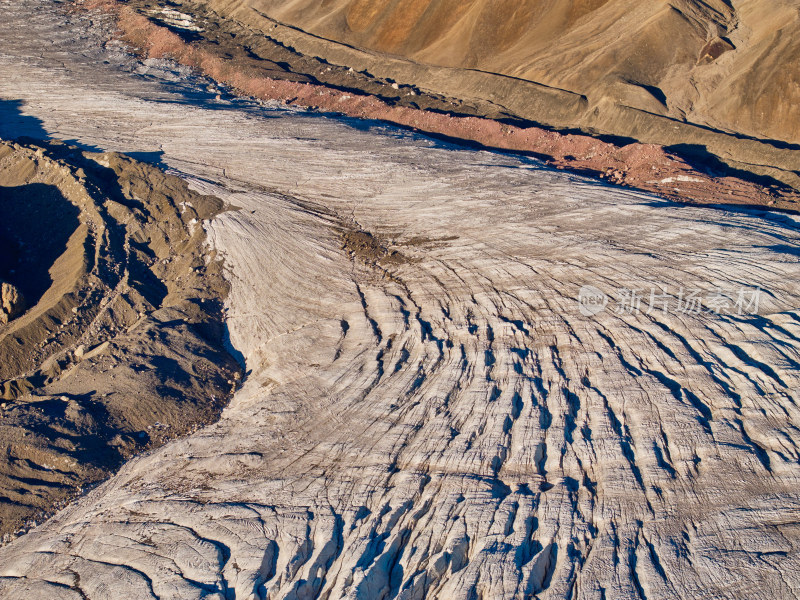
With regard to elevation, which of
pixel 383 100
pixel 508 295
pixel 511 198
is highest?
pixel 383 100

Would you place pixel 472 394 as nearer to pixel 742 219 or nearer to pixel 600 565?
pixel 600 565

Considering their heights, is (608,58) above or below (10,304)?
above

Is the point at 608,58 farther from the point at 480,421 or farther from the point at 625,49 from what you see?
the point at 480,421

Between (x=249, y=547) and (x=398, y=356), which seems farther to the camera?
(x=398, y=356)

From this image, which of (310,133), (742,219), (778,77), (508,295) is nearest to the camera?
(508,295)

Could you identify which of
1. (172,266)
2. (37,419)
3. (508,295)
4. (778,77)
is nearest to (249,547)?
(37,419)

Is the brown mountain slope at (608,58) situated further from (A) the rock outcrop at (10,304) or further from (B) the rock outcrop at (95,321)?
(A) the rock outcrop at (10,304)

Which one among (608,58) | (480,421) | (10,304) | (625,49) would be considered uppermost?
(625,49)

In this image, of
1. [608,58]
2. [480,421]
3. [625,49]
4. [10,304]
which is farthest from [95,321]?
[625,49]
